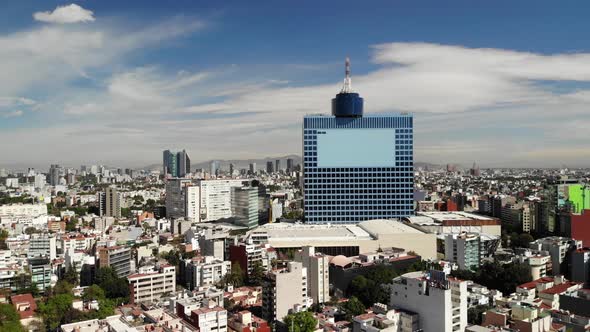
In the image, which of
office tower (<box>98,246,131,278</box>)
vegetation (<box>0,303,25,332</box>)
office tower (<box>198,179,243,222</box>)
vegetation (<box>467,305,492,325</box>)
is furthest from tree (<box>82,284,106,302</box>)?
office tower (<box>198,179,243,222</box>)

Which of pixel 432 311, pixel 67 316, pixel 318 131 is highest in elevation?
pixel 318 131

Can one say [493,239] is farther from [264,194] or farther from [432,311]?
[264,194]

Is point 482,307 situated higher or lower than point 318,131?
lower

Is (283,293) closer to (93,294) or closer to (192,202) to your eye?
(93,294)

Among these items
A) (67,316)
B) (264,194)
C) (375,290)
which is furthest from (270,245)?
(264,194)

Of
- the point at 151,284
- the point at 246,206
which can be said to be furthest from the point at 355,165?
the point at 151,284

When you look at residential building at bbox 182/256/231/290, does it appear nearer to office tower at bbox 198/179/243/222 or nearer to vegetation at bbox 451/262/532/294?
vegetation at bbox 451/262/532/294
